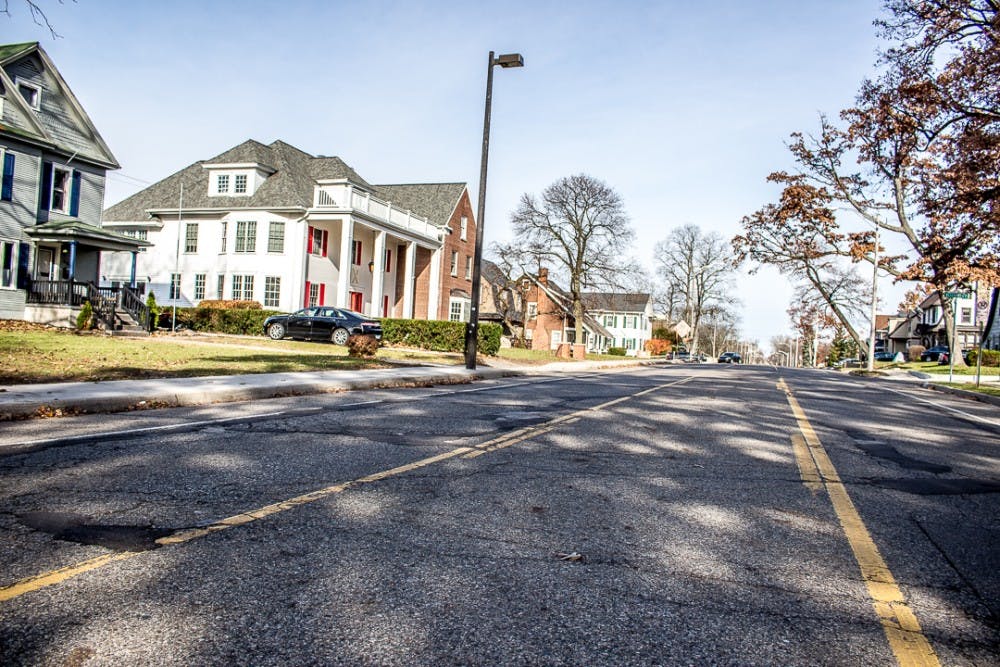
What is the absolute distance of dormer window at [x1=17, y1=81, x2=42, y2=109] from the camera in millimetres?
26578

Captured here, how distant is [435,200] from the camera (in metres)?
45.8

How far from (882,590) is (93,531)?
3908 millimetres

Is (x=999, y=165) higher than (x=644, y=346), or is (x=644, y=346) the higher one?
(x=999, y=165)

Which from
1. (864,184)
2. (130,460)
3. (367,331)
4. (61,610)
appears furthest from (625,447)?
(864,184)

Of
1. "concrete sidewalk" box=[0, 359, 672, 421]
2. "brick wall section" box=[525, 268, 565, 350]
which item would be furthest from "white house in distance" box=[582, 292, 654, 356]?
"concrete sidewalk" box=[0, 359, 672, 421]

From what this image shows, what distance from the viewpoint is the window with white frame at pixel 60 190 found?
1080 inches

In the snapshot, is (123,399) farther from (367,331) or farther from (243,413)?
(367,331)

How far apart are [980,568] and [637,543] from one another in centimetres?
177

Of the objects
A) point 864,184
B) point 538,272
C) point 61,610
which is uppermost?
point 864,184

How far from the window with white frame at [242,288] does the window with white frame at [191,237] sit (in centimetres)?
319

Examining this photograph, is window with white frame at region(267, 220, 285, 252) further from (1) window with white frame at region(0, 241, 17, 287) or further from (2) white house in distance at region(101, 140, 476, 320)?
(1) window with white frame at region(0, 241, 17, 287)

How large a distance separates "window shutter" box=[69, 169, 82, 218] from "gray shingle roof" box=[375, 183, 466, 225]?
19.1 metres

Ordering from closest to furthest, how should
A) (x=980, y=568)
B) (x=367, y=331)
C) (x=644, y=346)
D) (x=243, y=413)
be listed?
(x=980, y=568) < (x=243, y=413) < (x=367, y=331) < (x=644, y=346)

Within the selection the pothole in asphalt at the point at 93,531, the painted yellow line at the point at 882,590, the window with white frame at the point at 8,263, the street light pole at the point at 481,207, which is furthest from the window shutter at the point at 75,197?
the painted yellow line at the point at 882,590
